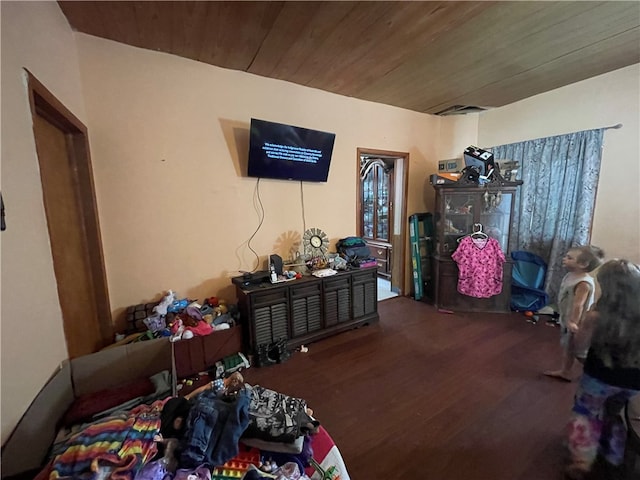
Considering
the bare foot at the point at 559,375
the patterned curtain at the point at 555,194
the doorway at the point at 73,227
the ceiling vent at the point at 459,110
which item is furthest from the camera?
the ceiling vent at the point at 459,110

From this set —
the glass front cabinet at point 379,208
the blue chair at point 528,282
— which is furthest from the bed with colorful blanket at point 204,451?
the glass front cabinet at point 379,208

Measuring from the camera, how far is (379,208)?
4.66 meters

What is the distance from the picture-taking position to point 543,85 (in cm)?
308

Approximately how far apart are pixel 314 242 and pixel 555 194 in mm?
2985

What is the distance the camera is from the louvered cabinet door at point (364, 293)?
297 cm

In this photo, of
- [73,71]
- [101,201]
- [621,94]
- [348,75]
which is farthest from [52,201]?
[621,94]

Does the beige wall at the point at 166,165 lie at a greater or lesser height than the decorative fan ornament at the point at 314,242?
greater

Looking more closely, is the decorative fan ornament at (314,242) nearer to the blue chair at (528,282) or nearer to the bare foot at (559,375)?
the bare foot at (559,375)

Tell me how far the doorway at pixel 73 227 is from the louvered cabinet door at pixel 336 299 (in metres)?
1.91

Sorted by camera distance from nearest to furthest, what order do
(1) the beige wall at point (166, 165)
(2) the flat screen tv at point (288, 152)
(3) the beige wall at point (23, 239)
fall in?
(3) the beige wall at point (23, 239)
(1) the beige wall at point (166, 165)
(2) the flat screen tv at point (288, 152)

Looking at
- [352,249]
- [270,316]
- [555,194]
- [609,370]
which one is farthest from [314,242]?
[555,194]

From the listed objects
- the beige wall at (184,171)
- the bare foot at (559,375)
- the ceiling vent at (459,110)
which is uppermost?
the ceiling vent at (459,110)

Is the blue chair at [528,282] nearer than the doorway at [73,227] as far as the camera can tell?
No

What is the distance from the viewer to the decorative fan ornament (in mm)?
3021
